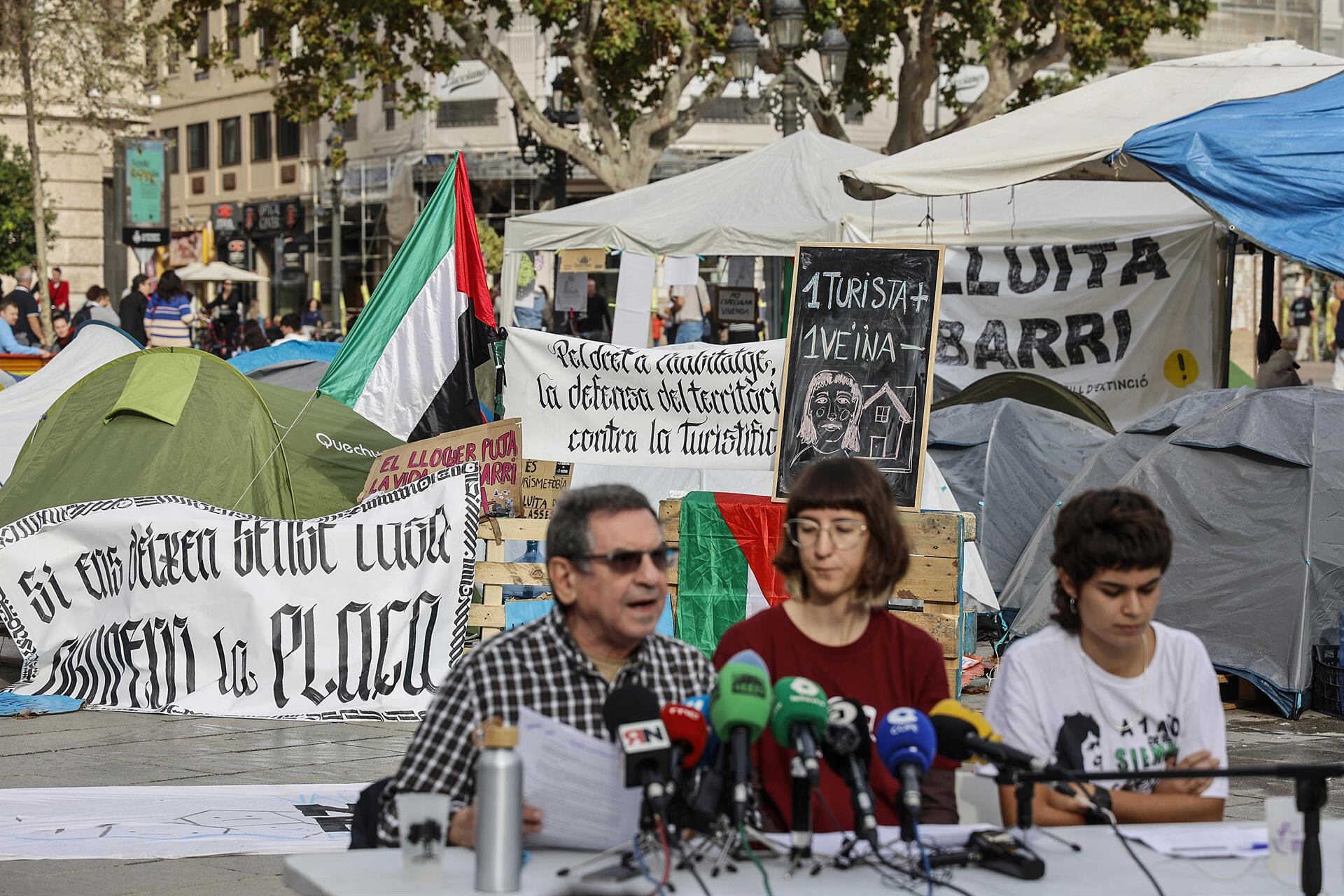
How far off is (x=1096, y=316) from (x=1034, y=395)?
309cm

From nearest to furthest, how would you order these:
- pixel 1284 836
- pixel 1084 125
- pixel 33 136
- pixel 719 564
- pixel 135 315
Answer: pixel 1284 836, pixel 719 564, pixel 1084 125, pixel 135 315, pixel 33 136

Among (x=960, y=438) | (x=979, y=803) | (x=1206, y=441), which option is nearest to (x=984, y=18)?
(x=960, y=438)

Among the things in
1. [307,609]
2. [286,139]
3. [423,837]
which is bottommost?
[307,609]

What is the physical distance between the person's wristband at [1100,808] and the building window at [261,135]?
178 feet

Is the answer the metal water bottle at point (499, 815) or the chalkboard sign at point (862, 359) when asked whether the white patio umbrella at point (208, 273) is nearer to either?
the chalkboard sign at point (862, 359)

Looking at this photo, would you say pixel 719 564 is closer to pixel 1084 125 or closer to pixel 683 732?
pixel 1084 125

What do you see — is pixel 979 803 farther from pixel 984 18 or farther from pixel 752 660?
pixel 984 18

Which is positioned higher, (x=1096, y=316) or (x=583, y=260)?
(x=583, y=260)

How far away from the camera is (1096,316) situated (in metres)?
16.2

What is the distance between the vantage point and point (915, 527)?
842 centimetres

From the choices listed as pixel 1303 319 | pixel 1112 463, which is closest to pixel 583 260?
pixel 1112 463

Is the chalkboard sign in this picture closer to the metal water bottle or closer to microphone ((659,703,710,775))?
microphone ((659,703,710,775))

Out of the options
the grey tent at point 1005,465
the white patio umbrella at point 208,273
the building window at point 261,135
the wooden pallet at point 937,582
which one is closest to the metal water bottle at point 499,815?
the wooden pallet at point 937,582

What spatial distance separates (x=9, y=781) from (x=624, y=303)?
10843mm
